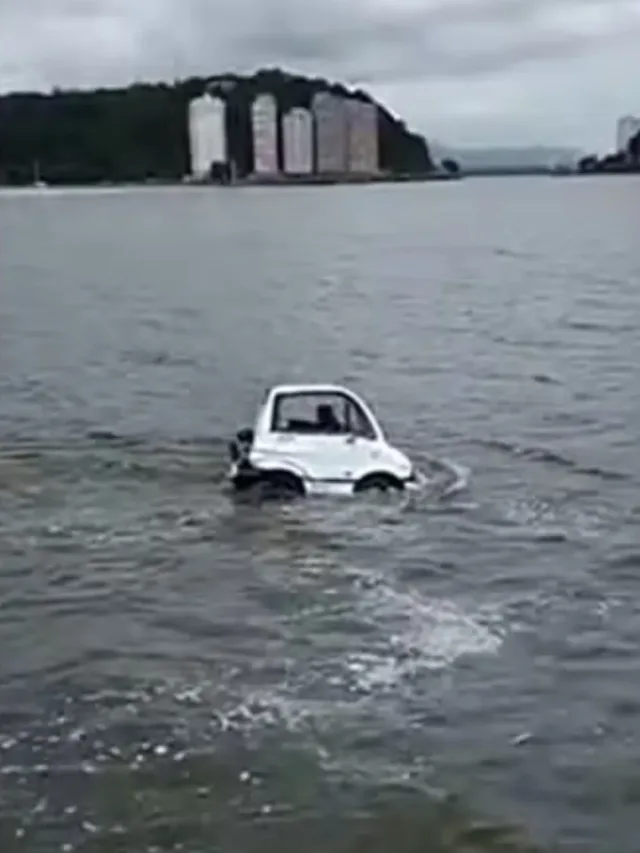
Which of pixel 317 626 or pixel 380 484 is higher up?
pixel 380 484

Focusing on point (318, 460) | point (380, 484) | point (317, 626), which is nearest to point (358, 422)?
point (380, 484)

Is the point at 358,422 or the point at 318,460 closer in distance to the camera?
the point at 318,460

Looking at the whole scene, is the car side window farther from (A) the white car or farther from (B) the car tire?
(B) the car tire

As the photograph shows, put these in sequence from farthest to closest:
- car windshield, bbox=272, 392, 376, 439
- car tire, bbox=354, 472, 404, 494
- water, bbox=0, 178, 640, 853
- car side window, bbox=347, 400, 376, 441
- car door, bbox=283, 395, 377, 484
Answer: car side window, bbox=347, 400, 376, 441 → car windshield, bbox=272, 392, 376, 439 → car tire, bbox=354, 472, 404, 494 → car door, bbox=283, 395, 377, 484 → water, bbox=0, 178, 640, 853

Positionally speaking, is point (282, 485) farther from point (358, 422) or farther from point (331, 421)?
point (358, 422)

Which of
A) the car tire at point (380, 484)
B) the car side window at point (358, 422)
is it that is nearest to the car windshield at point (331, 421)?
the car side window at point (358, 422)

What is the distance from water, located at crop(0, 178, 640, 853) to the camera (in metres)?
14.7

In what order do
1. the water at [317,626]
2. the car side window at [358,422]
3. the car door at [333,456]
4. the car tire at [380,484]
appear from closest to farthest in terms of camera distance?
the water at [317,626] → the car door at [333,456] → the car tire at [380,484] → the car side window at [358,422]

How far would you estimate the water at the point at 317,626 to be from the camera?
1472 centimetres

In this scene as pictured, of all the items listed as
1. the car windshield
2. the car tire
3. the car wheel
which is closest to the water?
the car wheel

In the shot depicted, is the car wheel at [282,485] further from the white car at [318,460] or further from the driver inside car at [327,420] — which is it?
the driver inside car at [327,420]

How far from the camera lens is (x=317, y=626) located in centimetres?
1981

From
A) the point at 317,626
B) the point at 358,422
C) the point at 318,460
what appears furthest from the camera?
the point at 358,422

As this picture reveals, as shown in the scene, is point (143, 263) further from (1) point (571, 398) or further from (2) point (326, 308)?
(1) point (571, 398)
